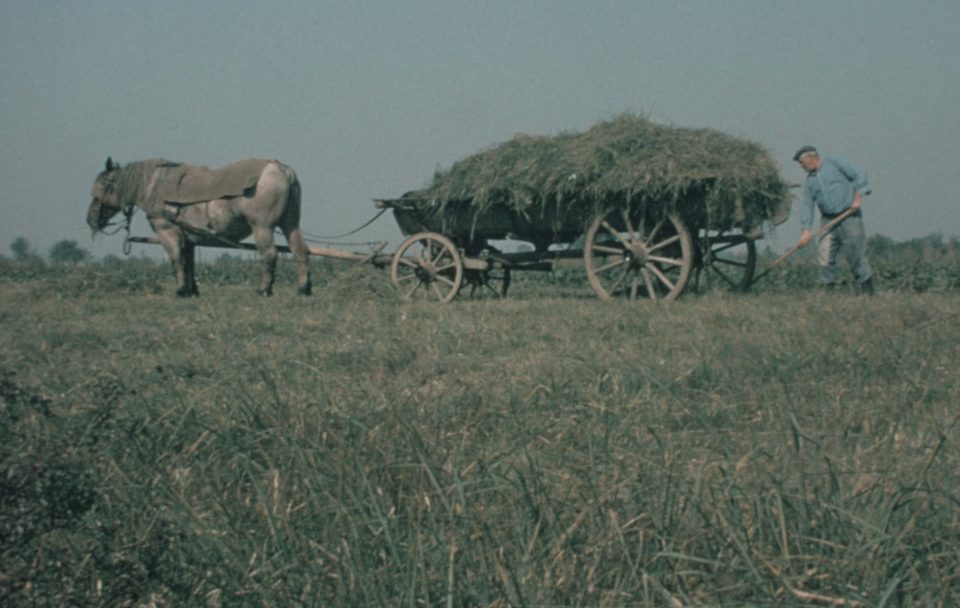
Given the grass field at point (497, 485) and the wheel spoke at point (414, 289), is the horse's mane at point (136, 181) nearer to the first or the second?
the wheel spoke at point (414, 289)

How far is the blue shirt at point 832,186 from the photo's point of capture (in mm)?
10000

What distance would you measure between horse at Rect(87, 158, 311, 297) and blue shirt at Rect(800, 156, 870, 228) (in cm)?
631

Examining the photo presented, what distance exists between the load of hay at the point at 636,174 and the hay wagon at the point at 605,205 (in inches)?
0.5

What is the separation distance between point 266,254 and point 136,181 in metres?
2.24

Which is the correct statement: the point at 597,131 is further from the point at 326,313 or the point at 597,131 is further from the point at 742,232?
the point at 326,313

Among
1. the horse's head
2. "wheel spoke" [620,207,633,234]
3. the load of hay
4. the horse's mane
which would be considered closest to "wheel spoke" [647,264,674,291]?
"wheel spoke" [620,207,633,234]

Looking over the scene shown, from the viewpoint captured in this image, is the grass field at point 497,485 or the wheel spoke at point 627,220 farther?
the wheel spoke at point 627,220

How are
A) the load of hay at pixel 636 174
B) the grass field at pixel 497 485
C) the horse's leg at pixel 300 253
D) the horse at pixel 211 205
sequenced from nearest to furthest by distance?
the grass field at pixel 497 485 < the load of hay at pixel 636 174 < the horse at pixel 211 205 < the horse's leg at pixel 300 253

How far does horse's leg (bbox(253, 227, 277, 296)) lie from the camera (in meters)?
11.8

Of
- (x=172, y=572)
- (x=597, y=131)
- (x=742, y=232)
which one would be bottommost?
(x=172, y=572)

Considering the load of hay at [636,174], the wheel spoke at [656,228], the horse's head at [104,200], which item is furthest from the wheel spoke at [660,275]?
the horse's head at [104,200]

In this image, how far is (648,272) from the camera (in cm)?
984

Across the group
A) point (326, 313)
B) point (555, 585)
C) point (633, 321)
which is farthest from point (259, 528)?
point (326, 313)

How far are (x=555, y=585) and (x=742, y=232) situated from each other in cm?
832
